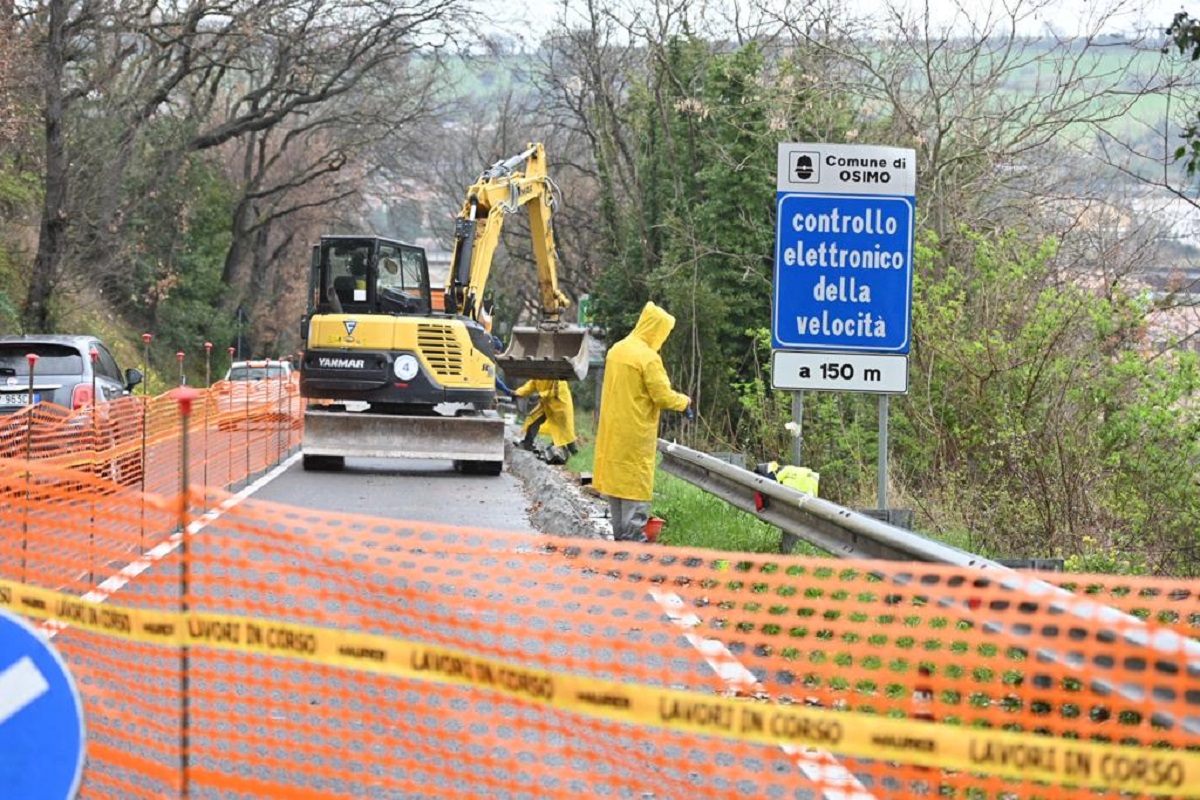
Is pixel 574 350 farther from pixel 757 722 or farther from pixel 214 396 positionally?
pixel 757 722

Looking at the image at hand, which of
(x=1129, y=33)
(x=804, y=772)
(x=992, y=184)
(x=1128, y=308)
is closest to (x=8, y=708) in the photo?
(x=804, y=772)

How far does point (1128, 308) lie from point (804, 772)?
8.59 m

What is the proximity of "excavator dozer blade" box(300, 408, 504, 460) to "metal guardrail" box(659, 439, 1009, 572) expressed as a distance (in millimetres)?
8264

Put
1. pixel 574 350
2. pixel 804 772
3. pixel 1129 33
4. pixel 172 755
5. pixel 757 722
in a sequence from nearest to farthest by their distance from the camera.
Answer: pixel 757 722 < pixel 172 755 < pixel 804 772 < pixel 1129 33 < pixel 574 350

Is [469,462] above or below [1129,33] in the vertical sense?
below

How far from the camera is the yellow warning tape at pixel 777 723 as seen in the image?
4.18m

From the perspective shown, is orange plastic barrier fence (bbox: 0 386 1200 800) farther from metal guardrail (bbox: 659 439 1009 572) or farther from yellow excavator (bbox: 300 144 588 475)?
yellow excavator (bbox: 300 144 588 475)

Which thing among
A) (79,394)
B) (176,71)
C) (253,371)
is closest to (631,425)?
(79,394)

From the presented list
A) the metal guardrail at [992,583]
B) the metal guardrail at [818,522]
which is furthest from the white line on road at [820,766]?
the metal guardrail at [818,522]

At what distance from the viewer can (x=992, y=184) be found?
22734mm

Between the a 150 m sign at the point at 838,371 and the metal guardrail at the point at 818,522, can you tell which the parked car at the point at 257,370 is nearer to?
the metal guardrail at the point at 818,522

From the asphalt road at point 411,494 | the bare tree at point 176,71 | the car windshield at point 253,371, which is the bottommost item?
the asphalt road at point 411,494

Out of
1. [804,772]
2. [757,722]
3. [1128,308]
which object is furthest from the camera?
[1128,308]

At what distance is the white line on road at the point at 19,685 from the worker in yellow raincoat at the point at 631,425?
8219mm
